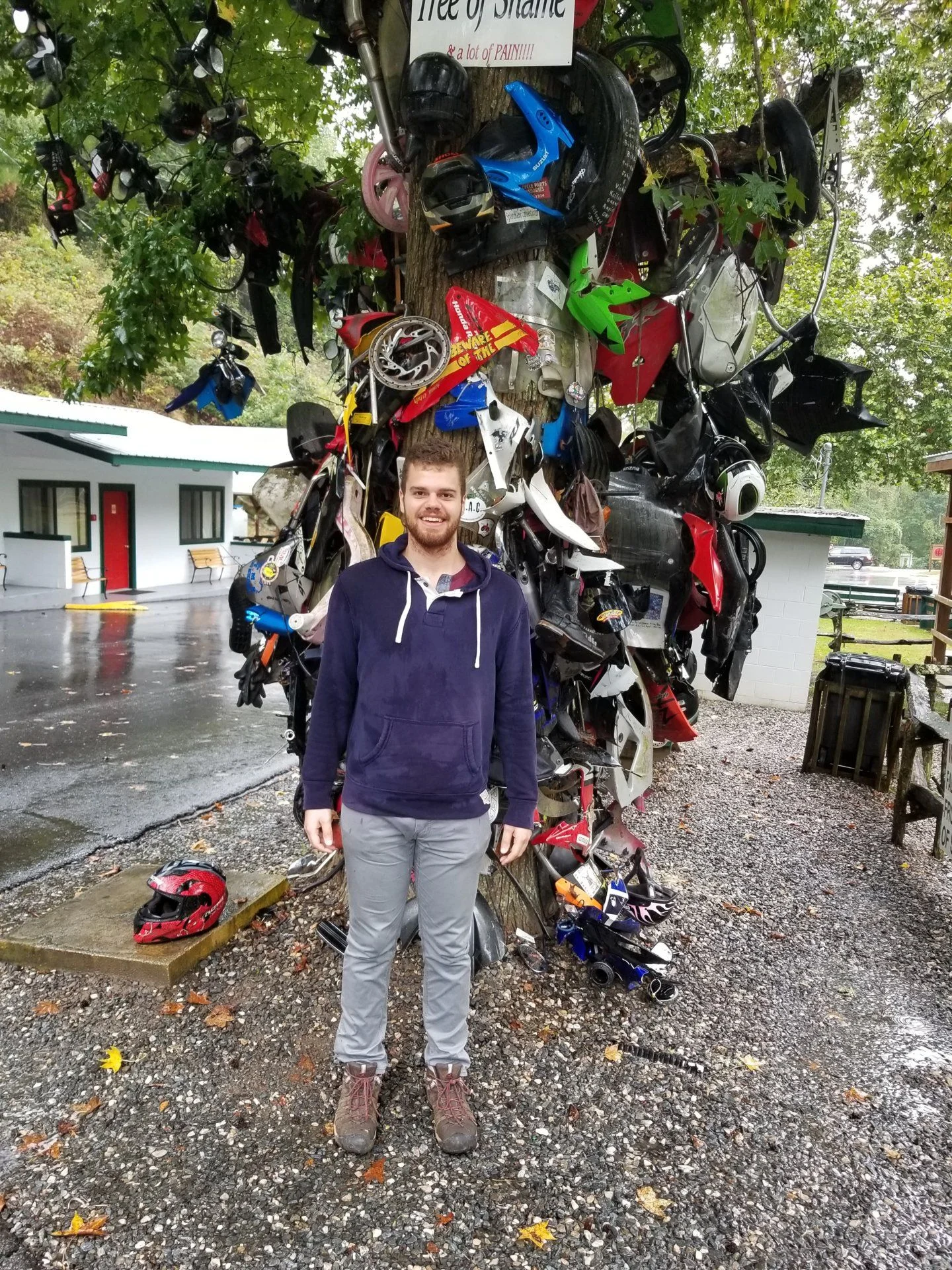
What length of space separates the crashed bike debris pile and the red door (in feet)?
49.9

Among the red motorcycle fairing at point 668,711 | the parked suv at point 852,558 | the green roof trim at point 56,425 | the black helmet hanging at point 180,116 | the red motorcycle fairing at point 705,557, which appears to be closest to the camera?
the red motorcycle fairing at point 705,557

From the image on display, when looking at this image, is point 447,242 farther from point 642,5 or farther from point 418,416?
point 642,5

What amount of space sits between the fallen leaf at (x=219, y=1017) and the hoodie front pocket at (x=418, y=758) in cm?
135

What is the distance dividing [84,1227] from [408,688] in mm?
1651

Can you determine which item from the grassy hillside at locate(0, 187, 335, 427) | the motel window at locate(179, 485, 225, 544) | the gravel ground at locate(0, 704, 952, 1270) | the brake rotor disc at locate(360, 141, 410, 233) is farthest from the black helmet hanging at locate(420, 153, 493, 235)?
the grassy hillside at locate(0, 187, 335, 427)

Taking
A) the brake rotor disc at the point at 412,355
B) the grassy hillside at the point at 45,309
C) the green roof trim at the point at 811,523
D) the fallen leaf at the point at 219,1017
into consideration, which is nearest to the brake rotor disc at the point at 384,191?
the brake rotor disc at the point at 412,355

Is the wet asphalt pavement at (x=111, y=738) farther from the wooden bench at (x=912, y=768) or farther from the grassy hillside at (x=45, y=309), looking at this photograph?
the grassy hillside at (x=45, y=309)

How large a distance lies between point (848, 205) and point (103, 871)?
18.2m

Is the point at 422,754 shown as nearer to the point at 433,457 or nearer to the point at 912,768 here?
the point at 433,457

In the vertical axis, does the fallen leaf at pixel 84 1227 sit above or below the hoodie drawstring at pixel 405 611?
below

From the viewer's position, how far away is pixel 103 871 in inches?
179

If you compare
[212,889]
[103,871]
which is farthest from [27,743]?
[212,889]

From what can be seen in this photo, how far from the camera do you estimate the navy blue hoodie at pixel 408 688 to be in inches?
94.2

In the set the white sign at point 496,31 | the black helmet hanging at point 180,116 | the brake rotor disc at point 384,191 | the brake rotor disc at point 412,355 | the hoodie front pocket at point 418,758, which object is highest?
the black helmet hanging at point 180,116
